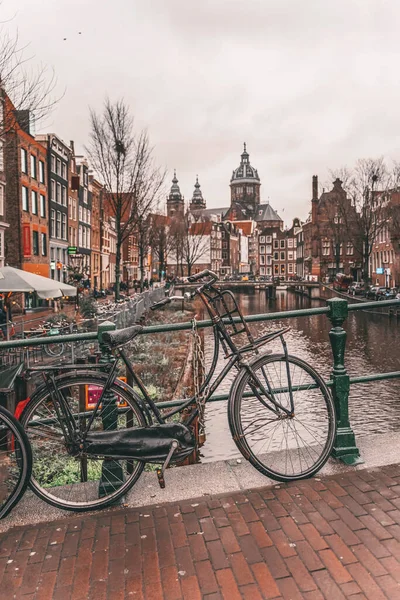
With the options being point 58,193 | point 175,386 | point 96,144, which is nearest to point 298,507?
point 175,386

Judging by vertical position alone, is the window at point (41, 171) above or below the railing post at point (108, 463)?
above

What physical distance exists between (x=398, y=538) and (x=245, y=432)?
1062mm

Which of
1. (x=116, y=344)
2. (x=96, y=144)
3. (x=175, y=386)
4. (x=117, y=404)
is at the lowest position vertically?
(x=175, y=386)

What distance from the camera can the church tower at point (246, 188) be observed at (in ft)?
499

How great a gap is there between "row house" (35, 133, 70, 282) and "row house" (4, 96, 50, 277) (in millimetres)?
1343

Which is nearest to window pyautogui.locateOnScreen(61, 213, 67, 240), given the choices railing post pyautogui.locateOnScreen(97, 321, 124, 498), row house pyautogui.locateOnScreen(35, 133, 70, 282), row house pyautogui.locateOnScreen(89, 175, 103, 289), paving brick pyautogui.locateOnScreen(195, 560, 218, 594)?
row house pyautogui.locateOnScreen(35, 133, 70, 282)

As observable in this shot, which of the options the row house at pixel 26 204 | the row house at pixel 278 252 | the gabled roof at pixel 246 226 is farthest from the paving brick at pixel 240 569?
Answer: the gabled roof at pixel 246 226

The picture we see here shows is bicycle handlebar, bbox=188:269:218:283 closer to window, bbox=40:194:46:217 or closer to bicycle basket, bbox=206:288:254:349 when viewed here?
bicycle basket, bbox=206:288:254:349

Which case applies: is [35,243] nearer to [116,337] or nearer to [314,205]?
[116,337]

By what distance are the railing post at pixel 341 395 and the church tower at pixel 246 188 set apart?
147 meters

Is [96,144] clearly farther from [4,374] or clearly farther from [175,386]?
[4,374]

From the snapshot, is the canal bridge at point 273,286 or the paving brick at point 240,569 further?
the canal bridge at point 273,286

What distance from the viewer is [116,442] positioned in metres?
3.12

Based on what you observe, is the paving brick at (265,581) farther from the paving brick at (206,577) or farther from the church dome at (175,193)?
the church dome at (175,193)
